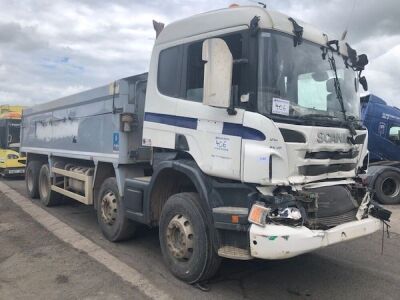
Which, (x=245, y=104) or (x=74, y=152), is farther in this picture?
(x=74, y=152)

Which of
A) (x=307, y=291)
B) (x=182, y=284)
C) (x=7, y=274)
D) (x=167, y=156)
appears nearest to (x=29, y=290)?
(x=7, y=274)

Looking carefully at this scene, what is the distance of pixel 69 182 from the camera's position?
28.8ft

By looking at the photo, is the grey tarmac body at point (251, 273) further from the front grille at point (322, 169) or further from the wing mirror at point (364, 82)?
the wing mirror at point (364, 82)

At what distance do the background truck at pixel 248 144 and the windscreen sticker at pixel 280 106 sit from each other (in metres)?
0.01

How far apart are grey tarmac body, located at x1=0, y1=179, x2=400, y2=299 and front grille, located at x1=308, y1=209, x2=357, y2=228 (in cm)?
81

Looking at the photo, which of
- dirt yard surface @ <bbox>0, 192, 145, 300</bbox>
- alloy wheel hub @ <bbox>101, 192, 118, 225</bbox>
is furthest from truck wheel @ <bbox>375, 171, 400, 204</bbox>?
dirt yard surface @ <bbox>0, 192, 145, 300</bbox>

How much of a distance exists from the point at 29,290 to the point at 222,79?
10.1ft

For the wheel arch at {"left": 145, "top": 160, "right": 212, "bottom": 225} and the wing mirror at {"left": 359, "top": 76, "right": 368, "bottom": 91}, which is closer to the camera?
the wheel arch at {"left": 145, "top": 160, "right": 212, "bottom": 225}

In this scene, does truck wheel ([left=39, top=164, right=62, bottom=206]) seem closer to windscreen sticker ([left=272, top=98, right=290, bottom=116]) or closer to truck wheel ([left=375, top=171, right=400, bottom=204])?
windscreen sticker ([left=272, top=98, right=290, bottom=116])

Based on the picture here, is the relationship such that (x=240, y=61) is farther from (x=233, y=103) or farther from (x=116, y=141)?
(x=116, y=141)

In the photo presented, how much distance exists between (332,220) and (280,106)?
130 cm

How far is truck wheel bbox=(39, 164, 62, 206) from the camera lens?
9.96 m

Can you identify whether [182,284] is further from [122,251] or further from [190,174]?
[122,251]

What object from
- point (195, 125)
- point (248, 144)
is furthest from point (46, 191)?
point (248, 144)
